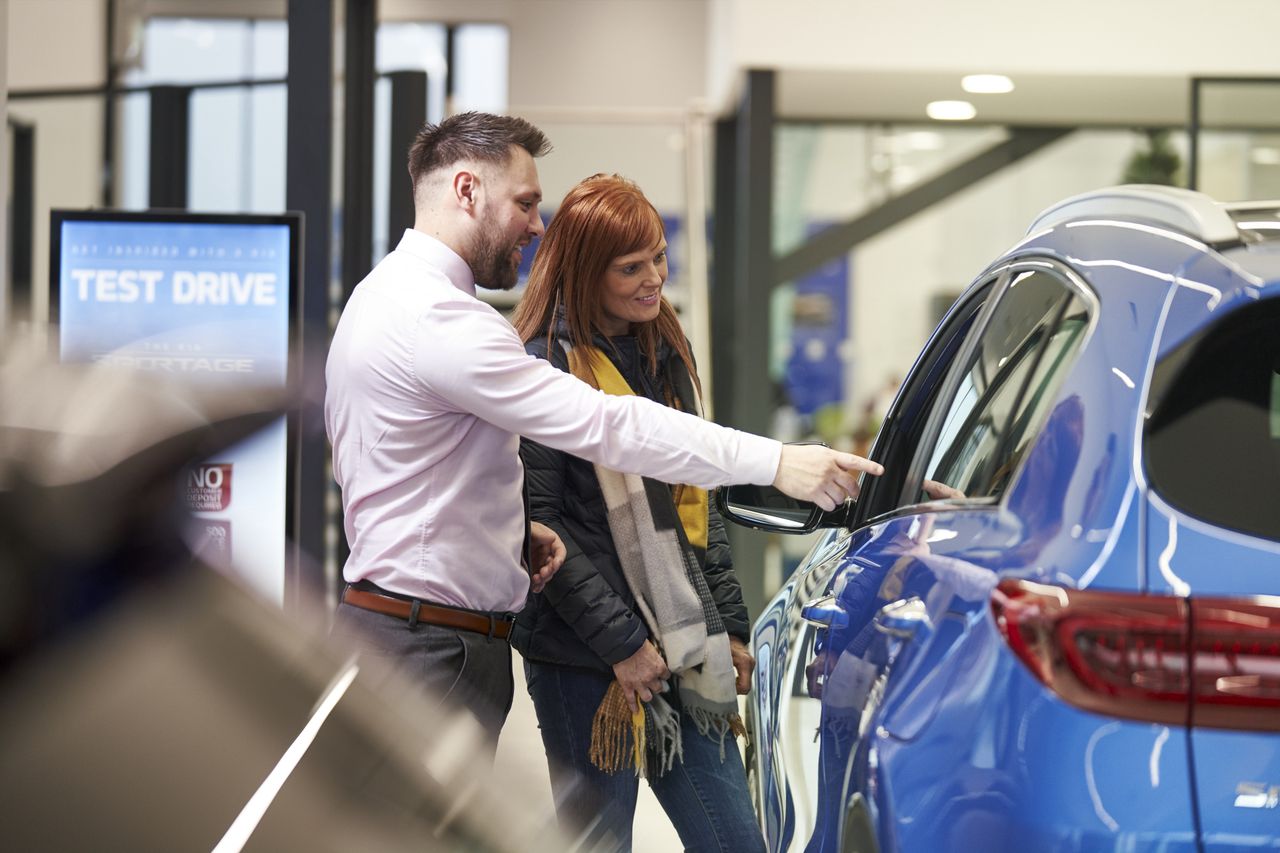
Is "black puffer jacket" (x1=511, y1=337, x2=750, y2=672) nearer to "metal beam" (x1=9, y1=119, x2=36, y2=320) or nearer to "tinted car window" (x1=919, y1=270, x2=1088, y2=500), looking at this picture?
"tinted car window" (x1=919, y1=270, x2=1088, y2=500)

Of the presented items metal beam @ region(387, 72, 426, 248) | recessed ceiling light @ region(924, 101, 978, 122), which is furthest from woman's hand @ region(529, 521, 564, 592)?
recessed ceiling light @ region(924, 101, 978, 122)

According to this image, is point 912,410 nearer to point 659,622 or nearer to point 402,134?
point 659,622

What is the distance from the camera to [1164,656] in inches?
49.5

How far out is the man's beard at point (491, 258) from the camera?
2379mm

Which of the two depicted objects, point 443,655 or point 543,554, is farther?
point 543,554

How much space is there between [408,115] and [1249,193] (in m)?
4.52

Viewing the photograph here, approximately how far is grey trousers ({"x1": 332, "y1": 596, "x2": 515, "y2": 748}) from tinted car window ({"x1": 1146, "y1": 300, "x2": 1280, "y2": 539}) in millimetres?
1154

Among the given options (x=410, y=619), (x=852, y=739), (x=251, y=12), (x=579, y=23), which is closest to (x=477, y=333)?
(x=410, y=619)

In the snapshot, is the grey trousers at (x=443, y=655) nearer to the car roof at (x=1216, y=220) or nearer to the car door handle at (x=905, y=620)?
the car door handle at (x=905, y=620)

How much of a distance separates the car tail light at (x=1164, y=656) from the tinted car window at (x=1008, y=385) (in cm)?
27

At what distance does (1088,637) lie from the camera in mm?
1278

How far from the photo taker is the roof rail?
149cm

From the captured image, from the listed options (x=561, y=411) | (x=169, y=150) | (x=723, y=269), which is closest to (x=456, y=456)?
(x=561, y=411)

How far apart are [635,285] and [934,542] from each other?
100 centimetres
